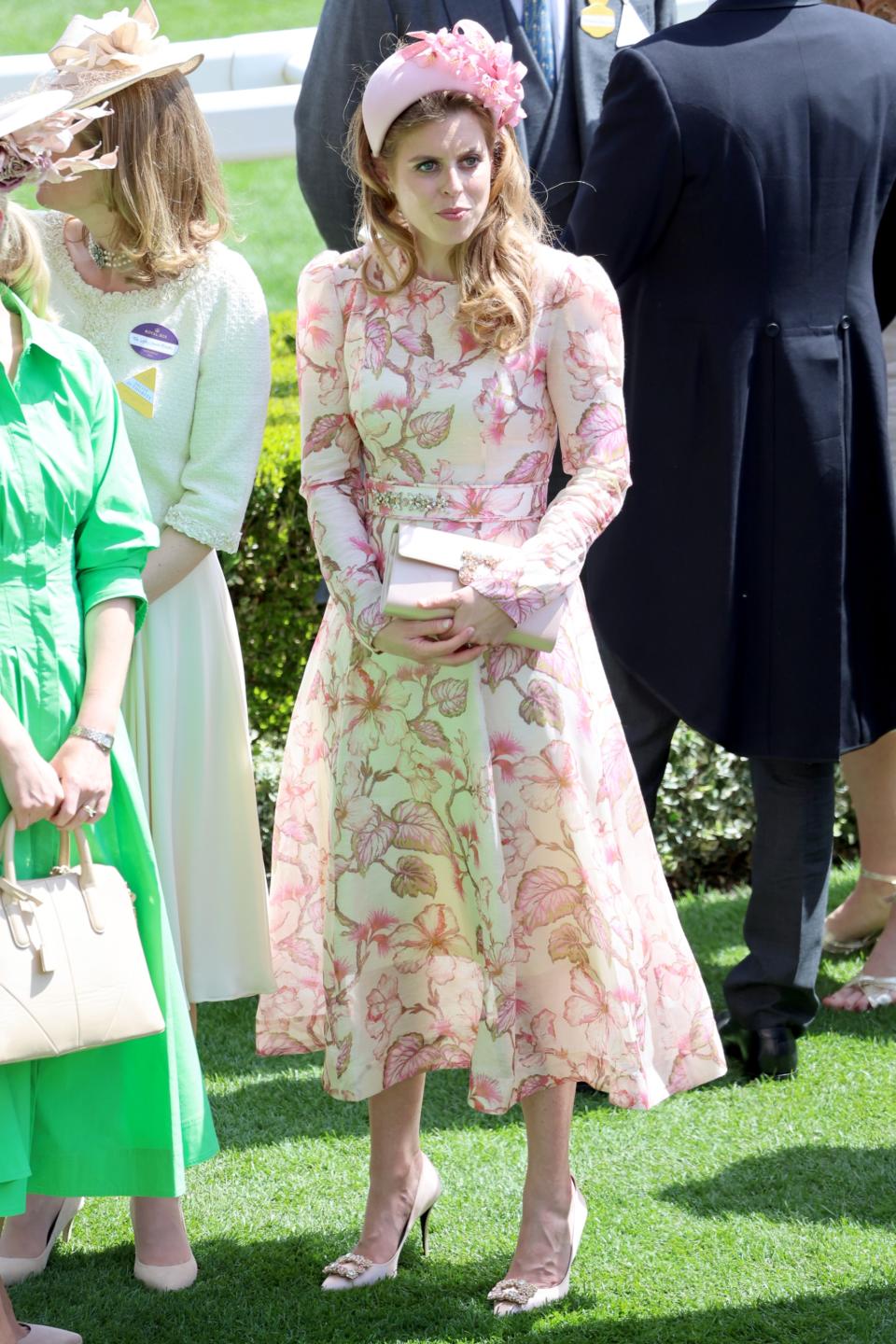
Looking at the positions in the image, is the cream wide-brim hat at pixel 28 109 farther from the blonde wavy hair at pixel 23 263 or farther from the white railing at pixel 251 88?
the white railing at pixel 251 88

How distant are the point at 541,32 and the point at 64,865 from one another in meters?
2.52

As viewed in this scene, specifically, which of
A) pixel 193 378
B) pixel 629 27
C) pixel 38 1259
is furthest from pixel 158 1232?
pixel 629 27

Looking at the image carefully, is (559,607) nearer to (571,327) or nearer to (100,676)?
(571,327)

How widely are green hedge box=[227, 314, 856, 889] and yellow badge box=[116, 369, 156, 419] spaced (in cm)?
225

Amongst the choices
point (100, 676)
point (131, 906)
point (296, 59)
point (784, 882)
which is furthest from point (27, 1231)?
point (296, 59)

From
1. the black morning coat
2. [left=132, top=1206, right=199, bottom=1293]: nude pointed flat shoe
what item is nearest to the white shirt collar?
the black morning coat

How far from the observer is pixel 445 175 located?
114 inches

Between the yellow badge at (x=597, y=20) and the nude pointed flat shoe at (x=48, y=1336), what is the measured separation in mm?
3013

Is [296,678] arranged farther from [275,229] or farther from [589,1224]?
[275,229]

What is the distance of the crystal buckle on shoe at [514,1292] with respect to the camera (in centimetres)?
306

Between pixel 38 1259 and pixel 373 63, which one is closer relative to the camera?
pixel 38 1259

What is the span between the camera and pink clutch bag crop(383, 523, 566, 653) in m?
2.89

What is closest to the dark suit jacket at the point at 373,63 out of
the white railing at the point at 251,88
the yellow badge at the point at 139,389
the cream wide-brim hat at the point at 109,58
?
the white railing at the point at 251,88

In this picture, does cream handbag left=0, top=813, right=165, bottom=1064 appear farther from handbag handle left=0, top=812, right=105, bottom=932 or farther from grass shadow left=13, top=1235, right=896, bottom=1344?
grass shadow left=13, top=1235, right=896, bottom=1344
